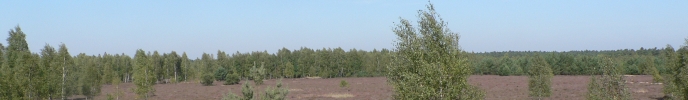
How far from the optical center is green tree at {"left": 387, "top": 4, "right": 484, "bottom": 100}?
1488 centimetres

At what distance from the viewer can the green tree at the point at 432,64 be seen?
14.9 m

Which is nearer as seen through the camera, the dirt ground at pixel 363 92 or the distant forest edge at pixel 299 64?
the dirt ground at pixel 363 92

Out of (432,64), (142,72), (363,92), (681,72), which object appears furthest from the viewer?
(363,92)

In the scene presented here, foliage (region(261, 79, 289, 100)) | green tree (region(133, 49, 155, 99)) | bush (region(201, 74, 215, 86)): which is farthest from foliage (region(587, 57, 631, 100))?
bush (region(201, 74, 215, 86))

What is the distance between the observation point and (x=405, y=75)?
15211 mm

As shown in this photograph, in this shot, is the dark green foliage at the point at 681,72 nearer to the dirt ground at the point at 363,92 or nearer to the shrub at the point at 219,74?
the dirt ground at the point at 363,92

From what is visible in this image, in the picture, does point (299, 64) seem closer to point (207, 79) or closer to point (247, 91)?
point (207, 79)

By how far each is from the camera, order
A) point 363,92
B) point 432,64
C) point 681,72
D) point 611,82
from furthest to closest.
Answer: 1. point 363,92
2. point 681,72
3. point 611,82
4. point 432,64

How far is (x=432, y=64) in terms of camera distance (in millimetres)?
14797

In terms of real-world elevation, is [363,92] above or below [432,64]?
below

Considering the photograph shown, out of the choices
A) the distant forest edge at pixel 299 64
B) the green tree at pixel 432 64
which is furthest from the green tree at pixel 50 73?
the distant forest edge at pixel 299 64

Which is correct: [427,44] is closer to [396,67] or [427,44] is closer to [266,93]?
[396,67]

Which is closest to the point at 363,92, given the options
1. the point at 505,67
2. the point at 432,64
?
the point at 432,64

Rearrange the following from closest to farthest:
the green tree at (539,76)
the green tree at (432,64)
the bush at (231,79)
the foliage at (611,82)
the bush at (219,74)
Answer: the green tree at (432,64), the foliage at (611,82), the green tree at (539,76), the bush at (231,79), the bush at (219,74)
